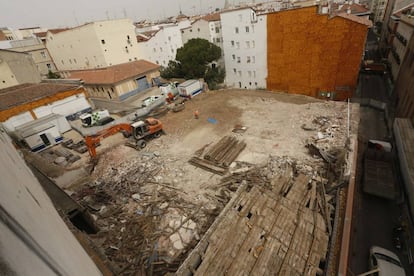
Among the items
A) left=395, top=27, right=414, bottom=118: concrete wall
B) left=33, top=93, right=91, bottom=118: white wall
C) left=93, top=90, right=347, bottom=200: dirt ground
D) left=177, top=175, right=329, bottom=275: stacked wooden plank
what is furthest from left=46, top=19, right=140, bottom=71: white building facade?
left=395, top=27, right=414, bottom=118: concrete wall

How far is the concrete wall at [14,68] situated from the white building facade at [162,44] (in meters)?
18.9

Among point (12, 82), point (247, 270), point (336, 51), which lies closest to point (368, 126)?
point (336, 51)

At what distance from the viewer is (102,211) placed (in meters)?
10.8

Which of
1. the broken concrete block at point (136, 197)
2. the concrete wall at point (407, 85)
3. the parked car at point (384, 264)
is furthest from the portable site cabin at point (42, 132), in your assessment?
the concrete wall at point (407, 85)

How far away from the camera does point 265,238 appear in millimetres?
7934

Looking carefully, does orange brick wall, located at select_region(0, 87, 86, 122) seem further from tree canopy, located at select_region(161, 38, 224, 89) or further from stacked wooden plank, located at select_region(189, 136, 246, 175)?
stacked wooden plank, located at select_region(189, 136, 246, 175)

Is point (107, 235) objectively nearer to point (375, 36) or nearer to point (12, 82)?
point (12, 82)

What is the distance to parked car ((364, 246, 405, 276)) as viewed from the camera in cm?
844

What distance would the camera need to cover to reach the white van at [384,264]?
8.44 meters

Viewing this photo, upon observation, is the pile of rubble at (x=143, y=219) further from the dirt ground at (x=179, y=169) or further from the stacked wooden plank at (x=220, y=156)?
the stacked wooden plank at (x=220, y=156)

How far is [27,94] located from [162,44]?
89.7 feet

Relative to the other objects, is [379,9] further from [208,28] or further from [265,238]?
[265,238]

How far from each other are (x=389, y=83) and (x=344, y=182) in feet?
86.8

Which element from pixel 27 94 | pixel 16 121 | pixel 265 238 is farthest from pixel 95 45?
pixel 265 238
